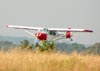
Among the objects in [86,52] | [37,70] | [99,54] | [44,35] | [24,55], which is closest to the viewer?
[37,70]

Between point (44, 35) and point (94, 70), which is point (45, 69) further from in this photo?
point (44, 35)

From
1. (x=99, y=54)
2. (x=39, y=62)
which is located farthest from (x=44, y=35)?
(x=39, y=62)

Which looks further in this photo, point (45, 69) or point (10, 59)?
point (10, 59)

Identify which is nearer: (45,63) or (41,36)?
(45,63)

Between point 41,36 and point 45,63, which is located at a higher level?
point 45,63

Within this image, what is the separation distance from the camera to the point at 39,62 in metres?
6.39

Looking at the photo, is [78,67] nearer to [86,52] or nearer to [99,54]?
[86,52]

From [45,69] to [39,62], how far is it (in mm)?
570

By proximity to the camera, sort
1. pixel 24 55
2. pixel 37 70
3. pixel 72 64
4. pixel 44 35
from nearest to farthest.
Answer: pixel 37 70 → pixel 72 64 → pixel 24 55 → pixel 44 35

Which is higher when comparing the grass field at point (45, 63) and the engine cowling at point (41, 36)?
the grass field at point (45, 63)

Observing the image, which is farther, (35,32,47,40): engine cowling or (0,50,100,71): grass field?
(35,32,47,40): engine cowling

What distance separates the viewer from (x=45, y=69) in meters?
5.84

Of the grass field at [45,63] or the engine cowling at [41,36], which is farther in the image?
the engine cowling at [41,36]

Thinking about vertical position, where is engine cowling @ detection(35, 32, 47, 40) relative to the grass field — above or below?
below
